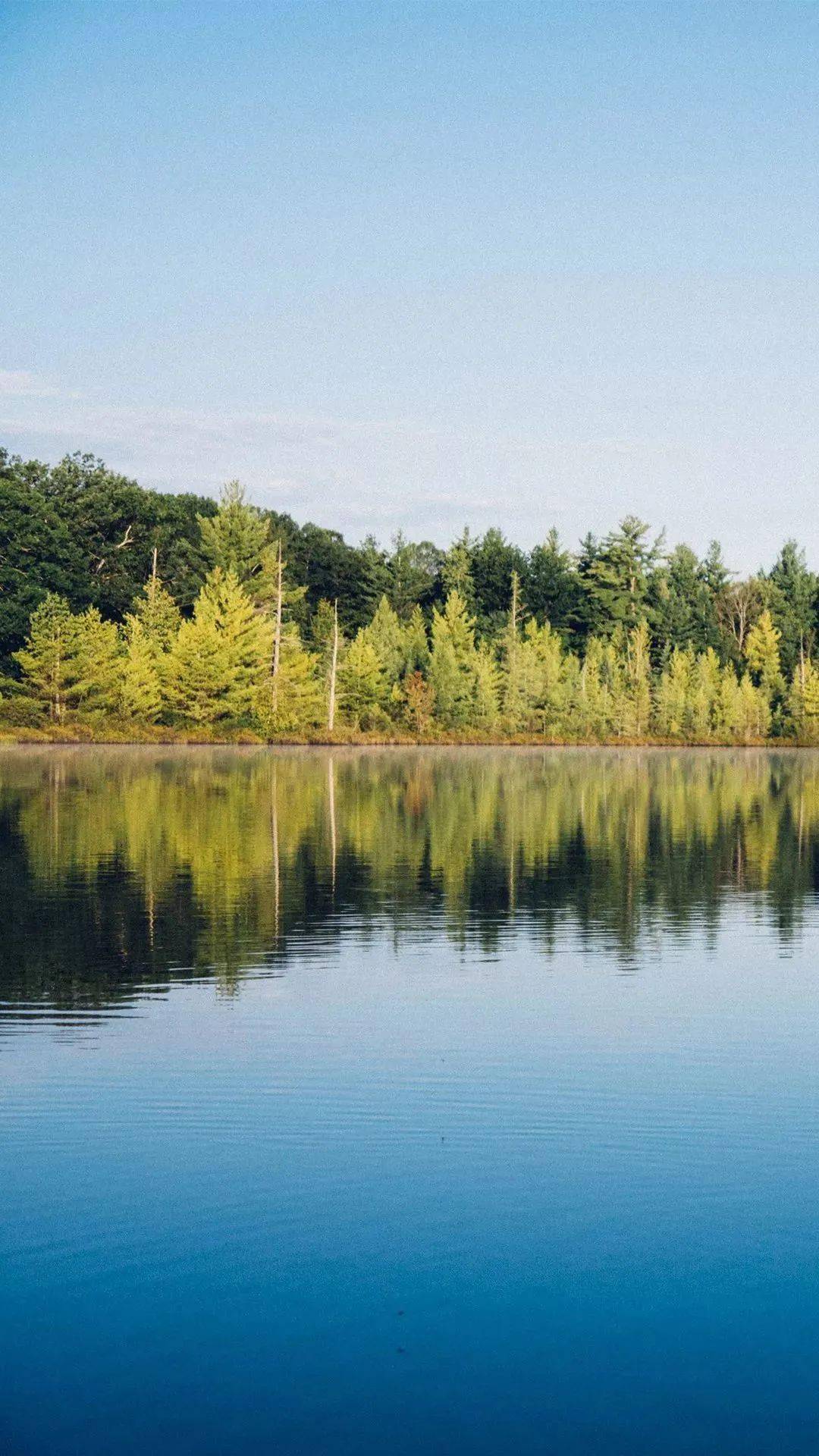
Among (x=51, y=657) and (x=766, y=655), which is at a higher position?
(x=766, y=655)

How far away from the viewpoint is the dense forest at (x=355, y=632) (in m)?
80.6

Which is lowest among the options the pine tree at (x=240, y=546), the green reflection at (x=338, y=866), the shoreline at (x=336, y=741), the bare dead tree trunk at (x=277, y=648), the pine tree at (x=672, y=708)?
the green reflection at (x=338, y=866)

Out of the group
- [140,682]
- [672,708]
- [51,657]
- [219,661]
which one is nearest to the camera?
[51,657]

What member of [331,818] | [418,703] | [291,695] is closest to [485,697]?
[418,703]

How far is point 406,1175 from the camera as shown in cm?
783

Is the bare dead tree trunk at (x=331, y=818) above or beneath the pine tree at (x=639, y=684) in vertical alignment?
beneath

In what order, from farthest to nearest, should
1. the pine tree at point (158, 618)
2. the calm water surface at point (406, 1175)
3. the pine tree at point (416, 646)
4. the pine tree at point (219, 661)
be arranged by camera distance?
the pine tree at point (416, 646), the pine tree at point (158, 618), the pine tree at point (219, 661), the calm water surface at point (406, 1175)

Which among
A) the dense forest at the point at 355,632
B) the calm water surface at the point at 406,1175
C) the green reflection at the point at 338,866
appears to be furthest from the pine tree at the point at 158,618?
the calm water surface at the point at 406,1175

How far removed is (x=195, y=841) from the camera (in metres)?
26.4

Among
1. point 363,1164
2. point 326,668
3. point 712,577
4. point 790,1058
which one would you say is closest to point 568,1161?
point 363,1164

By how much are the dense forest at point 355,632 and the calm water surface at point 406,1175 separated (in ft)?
206

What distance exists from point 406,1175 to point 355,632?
104m

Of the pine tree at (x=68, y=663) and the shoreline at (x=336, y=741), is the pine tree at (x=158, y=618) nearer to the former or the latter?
the pine tree at (x=68, y=663)

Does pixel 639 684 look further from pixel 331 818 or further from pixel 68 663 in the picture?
pixel 331 818
